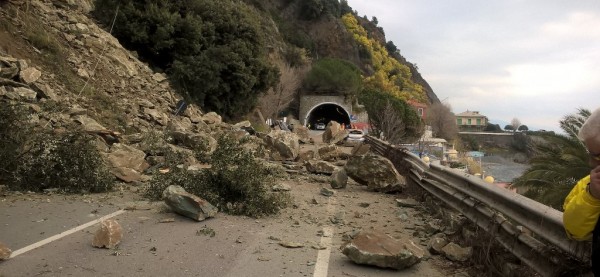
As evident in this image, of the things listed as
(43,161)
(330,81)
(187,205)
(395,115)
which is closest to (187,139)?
(43,161)

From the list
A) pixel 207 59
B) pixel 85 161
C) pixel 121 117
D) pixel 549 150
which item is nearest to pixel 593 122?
pixel 549 150

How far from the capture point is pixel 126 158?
36.2ft

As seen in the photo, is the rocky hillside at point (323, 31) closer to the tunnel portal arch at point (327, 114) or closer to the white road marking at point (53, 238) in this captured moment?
the tunnel portal arch at point (327, 114)

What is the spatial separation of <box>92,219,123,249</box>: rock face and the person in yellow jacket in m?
4.72

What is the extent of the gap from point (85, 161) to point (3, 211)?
210 centimetres

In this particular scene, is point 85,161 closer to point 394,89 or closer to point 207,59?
point 207,59

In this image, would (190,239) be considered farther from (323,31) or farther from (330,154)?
(323,31)

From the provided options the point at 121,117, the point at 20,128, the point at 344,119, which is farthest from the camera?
the point at 344,119

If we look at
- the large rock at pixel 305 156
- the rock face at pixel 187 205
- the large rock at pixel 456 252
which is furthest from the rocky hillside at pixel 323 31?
the large rock at pixel 456 252

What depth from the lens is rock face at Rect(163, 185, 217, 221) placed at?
719 cm

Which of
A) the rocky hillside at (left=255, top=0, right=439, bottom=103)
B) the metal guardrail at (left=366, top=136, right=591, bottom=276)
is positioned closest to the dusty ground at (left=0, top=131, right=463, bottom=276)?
the metal guardrail at (left=366, top=136, right=591, bottom=276)

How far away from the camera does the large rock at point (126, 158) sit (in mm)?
10688

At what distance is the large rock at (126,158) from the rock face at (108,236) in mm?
4873

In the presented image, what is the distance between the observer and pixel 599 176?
9.14ft
